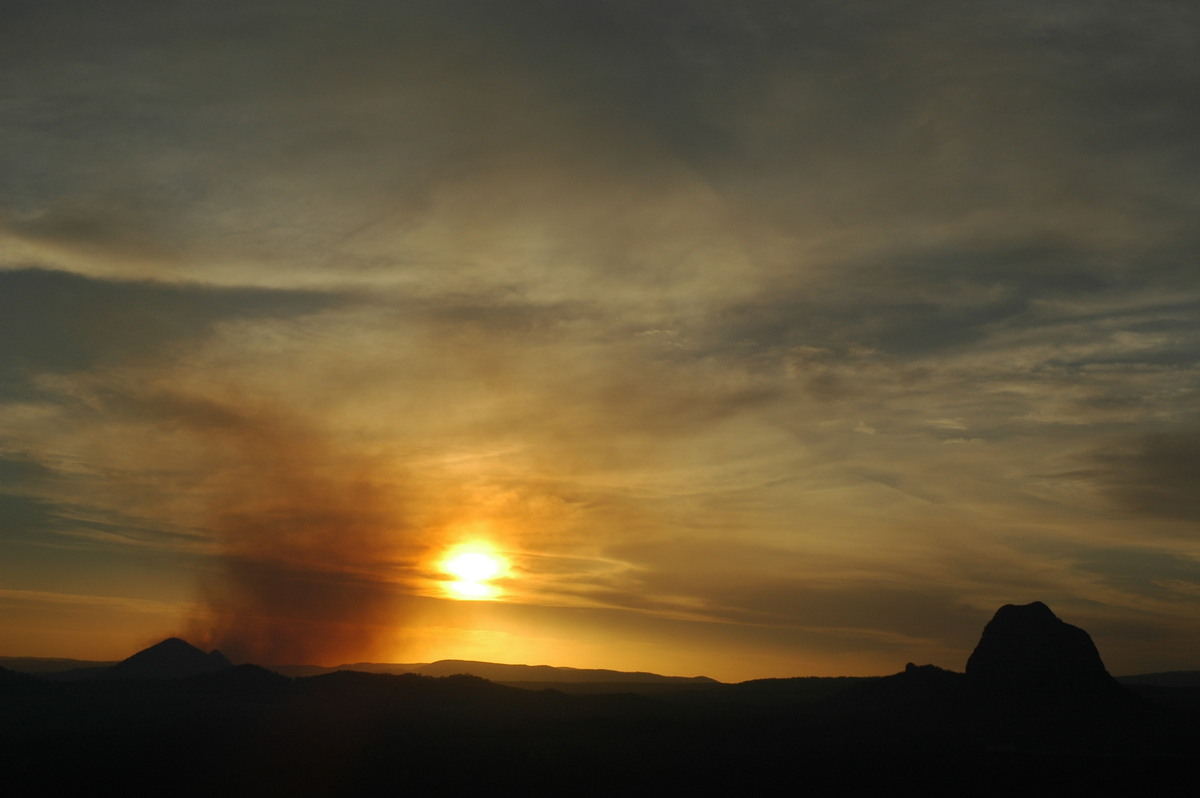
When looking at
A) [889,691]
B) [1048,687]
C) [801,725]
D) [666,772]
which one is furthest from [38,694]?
[1048,687]

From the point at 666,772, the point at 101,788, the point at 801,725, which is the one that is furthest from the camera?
the point at 801,725

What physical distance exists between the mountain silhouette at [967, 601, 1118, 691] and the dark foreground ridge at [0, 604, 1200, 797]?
0.27 m

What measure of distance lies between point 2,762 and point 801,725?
4133 inches

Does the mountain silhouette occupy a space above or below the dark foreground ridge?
above

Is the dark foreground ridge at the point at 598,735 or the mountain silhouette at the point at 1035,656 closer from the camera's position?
the dark foreground ridge at the point at 598,735

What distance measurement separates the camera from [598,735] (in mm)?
115438

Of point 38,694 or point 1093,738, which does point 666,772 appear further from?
point 38,694

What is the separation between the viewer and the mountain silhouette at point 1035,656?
140250mm

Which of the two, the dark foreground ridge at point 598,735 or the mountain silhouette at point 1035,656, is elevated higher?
the mountain silhouette at point 1035,656

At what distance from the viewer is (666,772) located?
9944 centimetres

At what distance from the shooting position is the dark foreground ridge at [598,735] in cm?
9269

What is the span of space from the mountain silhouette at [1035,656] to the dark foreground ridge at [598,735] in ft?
0.90

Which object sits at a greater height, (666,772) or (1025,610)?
(1025,610)

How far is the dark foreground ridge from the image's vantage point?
92688mm
